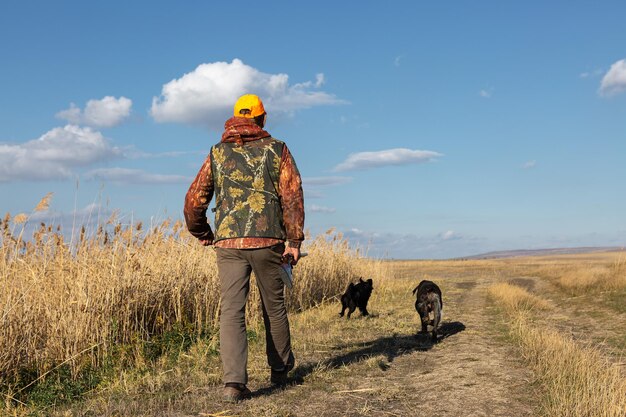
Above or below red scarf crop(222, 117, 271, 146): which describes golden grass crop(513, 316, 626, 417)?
below

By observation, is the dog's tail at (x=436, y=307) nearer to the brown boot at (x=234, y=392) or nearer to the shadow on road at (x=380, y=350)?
the shadow on road at (x=380, y=350)

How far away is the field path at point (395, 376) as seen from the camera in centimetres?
493

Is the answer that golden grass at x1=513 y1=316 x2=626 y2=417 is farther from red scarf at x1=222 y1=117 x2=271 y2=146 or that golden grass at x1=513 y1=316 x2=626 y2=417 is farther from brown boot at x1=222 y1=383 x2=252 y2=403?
red scarf at x1=222 y1=117 x2=271 y2=146

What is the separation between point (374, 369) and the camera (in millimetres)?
6527

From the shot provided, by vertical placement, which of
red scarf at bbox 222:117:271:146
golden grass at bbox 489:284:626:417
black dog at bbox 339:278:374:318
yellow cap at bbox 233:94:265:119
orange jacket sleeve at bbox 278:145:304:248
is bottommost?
golden grass at bbox 489:284:626:417

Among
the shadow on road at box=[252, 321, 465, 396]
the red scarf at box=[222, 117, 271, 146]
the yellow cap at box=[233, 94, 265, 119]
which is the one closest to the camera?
the red scarf at box=[222, 117, 271, 146]

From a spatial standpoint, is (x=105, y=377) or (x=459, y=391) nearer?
(x=459, y=391)

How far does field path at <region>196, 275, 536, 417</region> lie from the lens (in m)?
4.93

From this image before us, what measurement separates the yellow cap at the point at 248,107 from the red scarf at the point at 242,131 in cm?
6

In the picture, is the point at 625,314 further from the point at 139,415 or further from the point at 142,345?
the point at 139,415

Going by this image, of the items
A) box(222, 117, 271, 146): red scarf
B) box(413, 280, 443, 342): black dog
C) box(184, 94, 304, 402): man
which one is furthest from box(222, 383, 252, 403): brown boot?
box(413, 280, 443, 342): black dog

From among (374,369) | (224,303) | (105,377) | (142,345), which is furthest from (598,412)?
(142,345)

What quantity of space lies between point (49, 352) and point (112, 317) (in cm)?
90

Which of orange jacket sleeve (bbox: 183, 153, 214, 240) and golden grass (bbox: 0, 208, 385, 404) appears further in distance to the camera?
golden grass (bbox: 0, 208, 385, 404)
